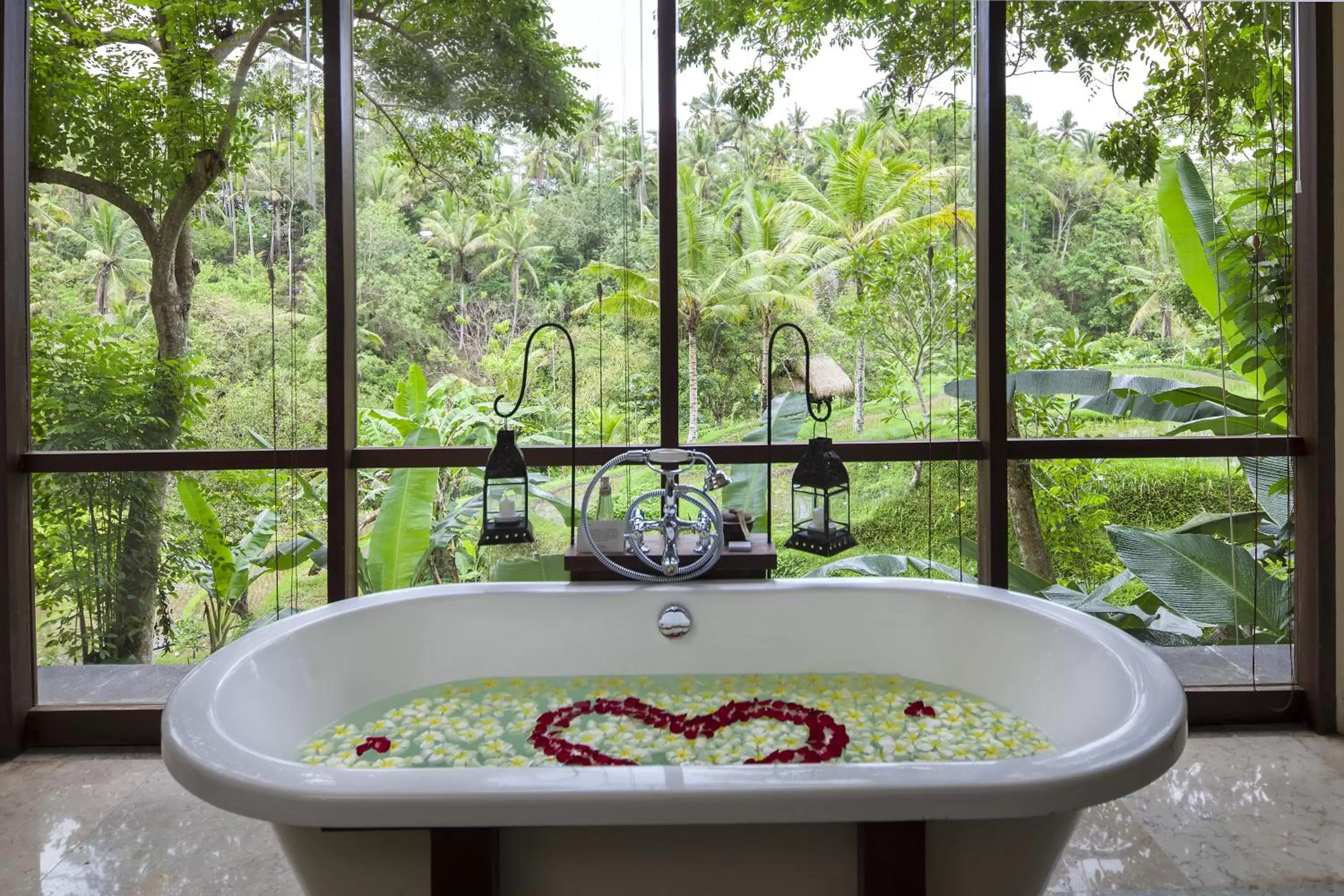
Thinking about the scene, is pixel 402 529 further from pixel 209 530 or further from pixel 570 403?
pixel 570 403

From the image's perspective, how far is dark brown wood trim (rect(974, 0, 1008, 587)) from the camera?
2266 millimetres

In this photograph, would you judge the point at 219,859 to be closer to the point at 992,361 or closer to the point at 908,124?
the point at 992,361

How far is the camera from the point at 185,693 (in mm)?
1249

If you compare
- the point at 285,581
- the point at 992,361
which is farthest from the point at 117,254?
the point at 992,361

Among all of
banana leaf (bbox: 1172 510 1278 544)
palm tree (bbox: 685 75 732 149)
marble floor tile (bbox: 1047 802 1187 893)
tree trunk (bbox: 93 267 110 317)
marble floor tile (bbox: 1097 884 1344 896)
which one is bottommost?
marble floor tile (bbox: 1097 884 1344 896)

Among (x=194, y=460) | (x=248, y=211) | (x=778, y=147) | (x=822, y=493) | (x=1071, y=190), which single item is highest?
(x=778, y=147)

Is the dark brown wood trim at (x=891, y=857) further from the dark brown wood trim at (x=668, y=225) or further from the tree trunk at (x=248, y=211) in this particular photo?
the tree trunk at (x=248, y=211)

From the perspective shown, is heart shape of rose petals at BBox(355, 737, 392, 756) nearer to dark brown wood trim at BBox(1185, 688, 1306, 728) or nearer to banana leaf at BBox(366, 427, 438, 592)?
banana leaf at BBox(366, 427, 438, 592)

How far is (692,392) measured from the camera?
3662 millimetres

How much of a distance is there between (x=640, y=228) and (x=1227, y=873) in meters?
2.55

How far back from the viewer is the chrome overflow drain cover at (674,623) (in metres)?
1.93

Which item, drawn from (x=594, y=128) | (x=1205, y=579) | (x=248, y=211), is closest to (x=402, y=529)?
(x=248, y=211)

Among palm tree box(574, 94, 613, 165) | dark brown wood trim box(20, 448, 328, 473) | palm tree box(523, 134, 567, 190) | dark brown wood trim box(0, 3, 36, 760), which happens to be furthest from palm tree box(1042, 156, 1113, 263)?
Result: dark brown wood trim box(0, 3, 36, 760)

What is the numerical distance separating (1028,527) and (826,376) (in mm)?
1045
